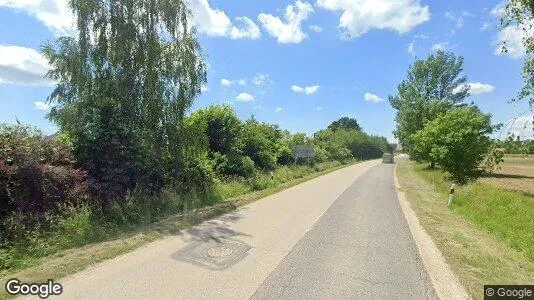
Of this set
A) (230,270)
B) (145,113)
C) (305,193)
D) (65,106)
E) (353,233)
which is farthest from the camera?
(305,193)

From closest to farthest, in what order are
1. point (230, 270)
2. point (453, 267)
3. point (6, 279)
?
point (6, 279) → point (230, 270) → point (453, 267)

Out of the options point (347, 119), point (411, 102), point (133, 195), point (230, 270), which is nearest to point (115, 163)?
point (133, 195)

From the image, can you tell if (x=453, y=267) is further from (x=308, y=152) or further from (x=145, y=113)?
(x=308, y=152)

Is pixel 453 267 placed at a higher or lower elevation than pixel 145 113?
lower

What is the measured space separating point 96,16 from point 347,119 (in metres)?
121

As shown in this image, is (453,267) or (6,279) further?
(453,267)

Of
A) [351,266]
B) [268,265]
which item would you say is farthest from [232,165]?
[351,266]

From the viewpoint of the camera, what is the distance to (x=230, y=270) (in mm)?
6477

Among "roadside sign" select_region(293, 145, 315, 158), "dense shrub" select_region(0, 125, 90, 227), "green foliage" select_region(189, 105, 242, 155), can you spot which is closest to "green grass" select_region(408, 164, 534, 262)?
"green foliage" select_region(189, 105, 242, 155)

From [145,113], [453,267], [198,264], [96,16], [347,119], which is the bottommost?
[453,267]

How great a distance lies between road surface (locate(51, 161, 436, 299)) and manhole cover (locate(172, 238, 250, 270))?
0.06 ft

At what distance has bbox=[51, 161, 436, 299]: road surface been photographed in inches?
221

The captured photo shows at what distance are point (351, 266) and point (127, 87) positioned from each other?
1202 centimetres

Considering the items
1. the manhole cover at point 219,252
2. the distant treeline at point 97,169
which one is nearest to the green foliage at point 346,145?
the distant treeline at point 97,169
